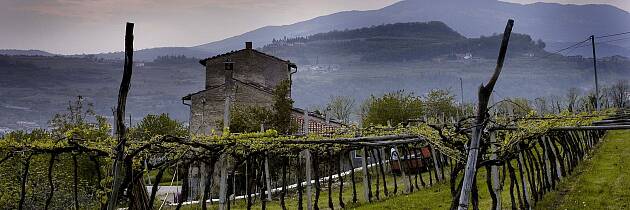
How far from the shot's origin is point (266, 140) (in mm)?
11016

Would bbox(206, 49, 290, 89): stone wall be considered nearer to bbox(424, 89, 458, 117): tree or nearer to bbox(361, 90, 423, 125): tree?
bbox(361, 90, 423, 125): tree

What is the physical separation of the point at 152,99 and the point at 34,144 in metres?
134

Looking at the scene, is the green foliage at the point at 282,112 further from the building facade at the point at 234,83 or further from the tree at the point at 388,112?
the tree at the point at 388,112

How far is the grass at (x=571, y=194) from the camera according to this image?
1372 cm

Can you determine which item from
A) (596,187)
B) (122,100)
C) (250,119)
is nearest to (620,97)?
(250,119)

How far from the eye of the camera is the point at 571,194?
14727mm

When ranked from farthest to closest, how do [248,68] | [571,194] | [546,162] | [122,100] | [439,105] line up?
1. [439,105]
2. [248,68]
3. [546,162]
4. [571,194]
5. [122,100]

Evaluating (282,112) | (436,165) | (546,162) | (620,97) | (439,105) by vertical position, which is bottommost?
(436,165)

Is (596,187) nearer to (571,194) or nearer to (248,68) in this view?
(571,194)

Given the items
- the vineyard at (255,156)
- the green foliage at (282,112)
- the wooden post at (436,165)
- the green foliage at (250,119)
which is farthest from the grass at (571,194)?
the green foliage at (250,119)

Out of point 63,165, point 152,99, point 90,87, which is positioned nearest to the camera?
point 63,165

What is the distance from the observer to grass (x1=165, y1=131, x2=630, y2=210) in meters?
13.7

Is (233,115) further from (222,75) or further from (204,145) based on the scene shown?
(204,145)

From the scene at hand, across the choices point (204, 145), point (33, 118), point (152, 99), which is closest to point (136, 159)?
point (204, 145)
